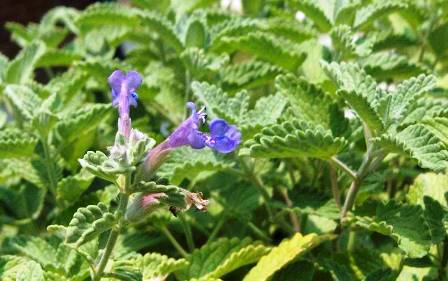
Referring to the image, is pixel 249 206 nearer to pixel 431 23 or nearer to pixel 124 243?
pixel 124 243

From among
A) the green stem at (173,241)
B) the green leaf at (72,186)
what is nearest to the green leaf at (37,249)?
the green leaf at (72,186)

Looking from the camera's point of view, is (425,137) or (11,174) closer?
(425,137)

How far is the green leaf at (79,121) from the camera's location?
1.43 metres

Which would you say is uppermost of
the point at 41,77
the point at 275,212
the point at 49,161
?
the point at 49,161

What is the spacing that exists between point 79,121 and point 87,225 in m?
0.50

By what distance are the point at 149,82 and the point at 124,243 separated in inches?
16.6

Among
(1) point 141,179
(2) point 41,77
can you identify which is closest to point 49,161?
(1) point 141,179

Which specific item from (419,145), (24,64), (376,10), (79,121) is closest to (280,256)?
(419,145)

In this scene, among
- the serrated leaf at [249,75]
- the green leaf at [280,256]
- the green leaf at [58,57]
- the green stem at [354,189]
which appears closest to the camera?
the green leaf at [280,256]

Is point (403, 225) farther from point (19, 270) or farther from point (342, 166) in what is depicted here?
point (19, 270)

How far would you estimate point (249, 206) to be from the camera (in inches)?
60.9

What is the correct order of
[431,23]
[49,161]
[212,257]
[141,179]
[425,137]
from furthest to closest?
[431,23] → [49,161] → [212,257] → [425,137] → [141,179]

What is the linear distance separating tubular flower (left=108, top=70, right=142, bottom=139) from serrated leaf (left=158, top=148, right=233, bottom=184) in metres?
0.28

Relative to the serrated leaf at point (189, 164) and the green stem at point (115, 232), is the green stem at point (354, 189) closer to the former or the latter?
the serrated leaf at point (189, 164)
